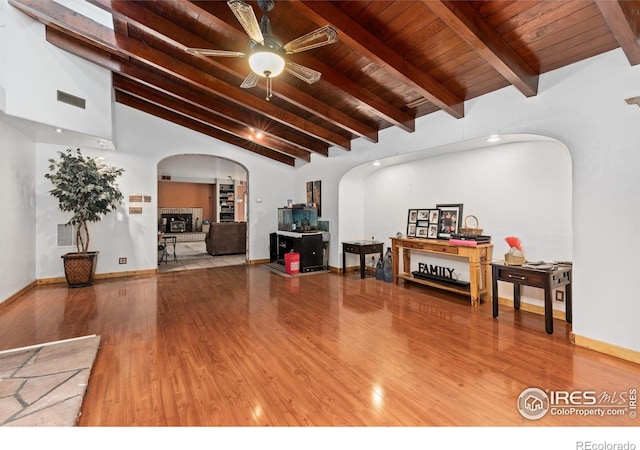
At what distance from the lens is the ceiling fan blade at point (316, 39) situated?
6.84 ft

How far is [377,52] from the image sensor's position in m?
2.67

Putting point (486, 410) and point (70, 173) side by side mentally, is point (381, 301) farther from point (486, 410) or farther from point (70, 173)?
point (70, 173)

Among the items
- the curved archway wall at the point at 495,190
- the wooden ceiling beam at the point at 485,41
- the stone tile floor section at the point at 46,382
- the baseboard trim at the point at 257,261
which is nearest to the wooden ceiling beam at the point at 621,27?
the wooden ceiling beam at the point at 485,41

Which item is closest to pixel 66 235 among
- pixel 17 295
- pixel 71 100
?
pixel 17 295

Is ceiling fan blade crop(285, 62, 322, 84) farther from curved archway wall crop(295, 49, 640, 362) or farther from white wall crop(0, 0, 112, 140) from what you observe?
white wall crop(0, 0, 112, 140)

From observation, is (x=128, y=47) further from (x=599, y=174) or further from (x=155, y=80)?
(x=599, y=174)

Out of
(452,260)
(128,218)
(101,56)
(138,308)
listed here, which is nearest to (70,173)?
(128,218)

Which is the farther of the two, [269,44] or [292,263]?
[292,263]

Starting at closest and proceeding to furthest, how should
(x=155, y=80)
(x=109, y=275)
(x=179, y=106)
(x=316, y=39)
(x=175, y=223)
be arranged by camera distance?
(x=316, y=39), (x=155, y=80), (x=179, y=106), (x=109, y=275), (x=175, y=223)

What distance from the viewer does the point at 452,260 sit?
4.57 m

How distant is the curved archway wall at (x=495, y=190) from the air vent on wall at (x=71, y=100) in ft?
14.5

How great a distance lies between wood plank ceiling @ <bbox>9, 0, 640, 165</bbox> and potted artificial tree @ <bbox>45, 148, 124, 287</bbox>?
63.3 inches

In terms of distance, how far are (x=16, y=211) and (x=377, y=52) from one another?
5404mm
